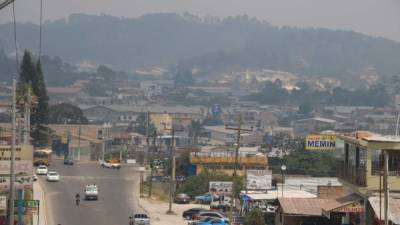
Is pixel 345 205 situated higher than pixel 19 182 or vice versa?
pixel 19 182

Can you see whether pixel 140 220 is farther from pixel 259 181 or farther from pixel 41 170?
pixel 41 170

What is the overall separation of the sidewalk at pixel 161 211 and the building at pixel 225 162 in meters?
20.4

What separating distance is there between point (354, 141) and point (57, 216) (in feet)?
68.5

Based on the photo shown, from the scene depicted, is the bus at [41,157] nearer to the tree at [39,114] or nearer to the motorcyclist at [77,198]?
the tree at [39,114]

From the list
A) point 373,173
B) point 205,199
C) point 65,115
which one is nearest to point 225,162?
point 205,199

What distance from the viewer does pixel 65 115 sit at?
17288cm

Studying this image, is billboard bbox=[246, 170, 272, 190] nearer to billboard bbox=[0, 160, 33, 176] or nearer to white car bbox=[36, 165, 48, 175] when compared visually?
white car bbox=[36, 165, 48, 175]

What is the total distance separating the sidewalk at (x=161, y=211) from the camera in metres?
56.1

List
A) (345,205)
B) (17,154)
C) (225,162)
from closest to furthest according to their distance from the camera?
(345,205) < (17,154) < (225,162)

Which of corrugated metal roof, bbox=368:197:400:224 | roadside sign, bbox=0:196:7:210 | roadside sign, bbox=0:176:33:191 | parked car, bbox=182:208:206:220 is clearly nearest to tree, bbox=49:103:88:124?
parked car, bbox=182:208:206:220

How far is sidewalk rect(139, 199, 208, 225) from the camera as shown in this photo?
5612 centimetres

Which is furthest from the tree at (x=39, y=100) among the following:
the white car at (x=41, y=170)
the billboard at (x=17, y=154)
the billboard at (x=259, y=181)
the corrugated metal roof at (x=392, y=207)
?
the corrugated metal roof at (x=392, y=207)

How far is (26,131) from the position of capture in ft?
234

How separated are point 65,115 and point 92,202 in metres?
108
